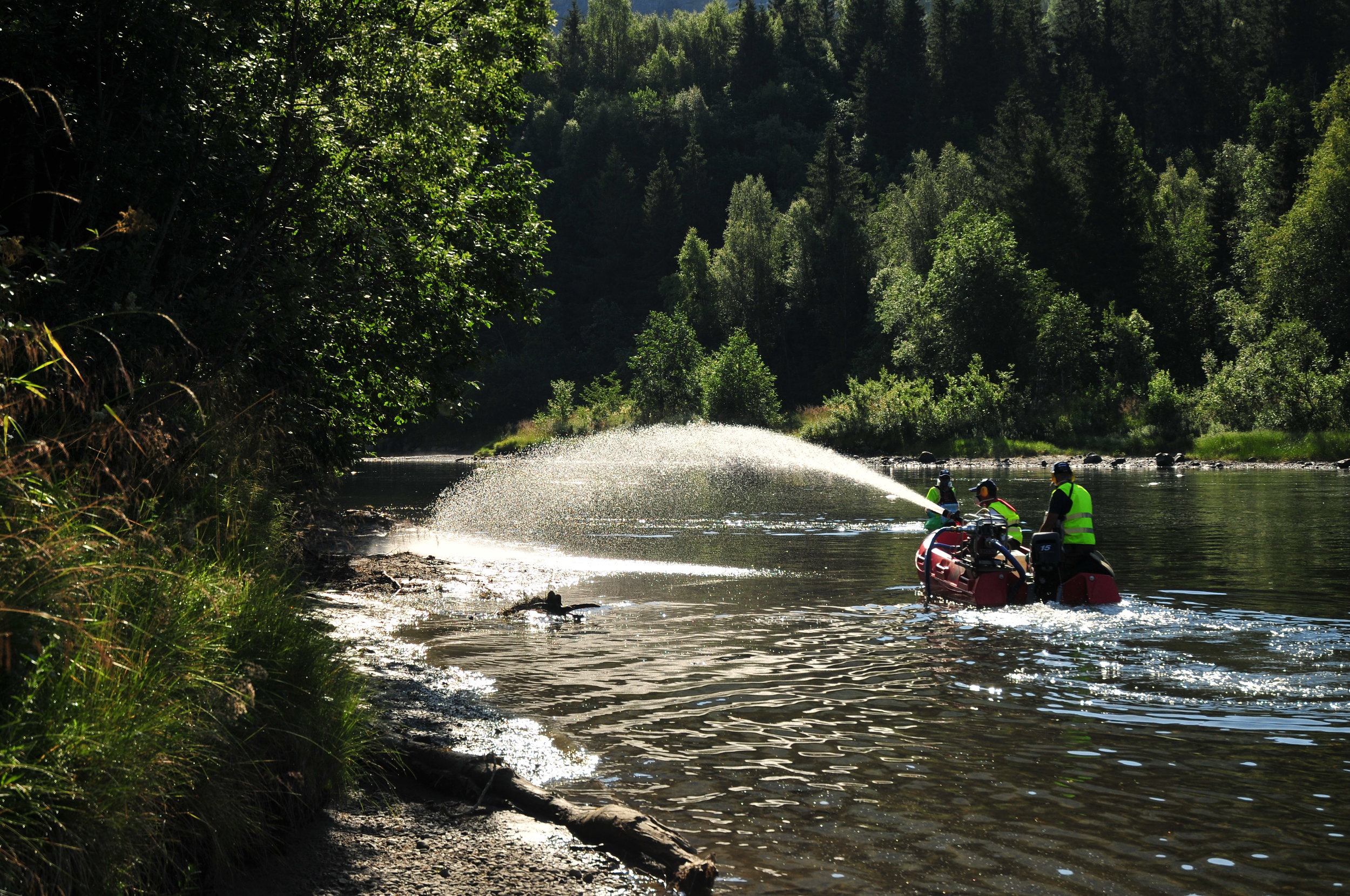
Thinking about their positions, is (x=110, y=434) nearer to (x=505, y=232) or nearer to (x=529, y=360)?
(x=505, y=232)

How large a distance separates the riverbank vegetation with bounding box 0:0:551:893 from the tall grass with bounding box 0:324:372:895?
0.02 m

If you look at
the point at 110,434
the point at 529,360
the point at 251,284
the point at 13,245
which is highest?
the point at 529,360

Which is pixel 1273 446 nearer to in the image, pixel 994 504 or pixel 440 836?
pixel 994 504

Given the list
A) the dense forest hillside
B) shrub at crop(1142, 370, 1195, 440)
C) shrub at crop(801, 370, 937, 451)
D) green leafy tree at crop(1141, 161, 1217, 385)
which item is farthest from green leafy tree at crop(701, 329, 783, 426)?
green leafy tree at crop(1141, 161, 1217, 385)

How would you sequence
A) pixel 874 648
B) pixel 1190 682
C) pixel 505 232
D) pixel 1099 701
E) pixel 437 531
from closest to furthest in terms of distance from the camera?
pixel 1099 701, pixel 1190 682, pixel 874 648, pixel 505 232, pixel 437 531

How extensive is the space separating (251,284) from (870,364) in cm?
9655

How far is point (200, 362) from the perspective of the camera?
417 inches

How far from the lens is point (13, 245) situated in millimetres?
6859

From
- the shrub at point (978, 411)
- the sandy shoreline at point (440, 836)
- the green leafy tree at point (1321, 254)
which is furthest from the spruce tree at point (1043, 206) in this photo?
the sandy shoreline at point (440, 836)

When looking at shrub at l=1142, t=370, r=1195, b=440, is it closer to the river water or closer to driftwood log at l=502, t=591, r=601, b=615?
the river water

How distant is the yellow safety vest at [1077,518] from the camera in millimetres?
16922

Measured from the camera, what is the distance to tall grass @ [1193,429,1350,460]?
59.4 meters

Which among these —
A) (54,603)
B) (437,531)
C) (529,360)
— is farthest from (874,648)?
(529,360)

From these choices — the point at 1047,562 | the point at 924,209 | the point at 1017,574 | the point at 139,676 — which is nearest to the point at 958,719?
the point at 1047,562
